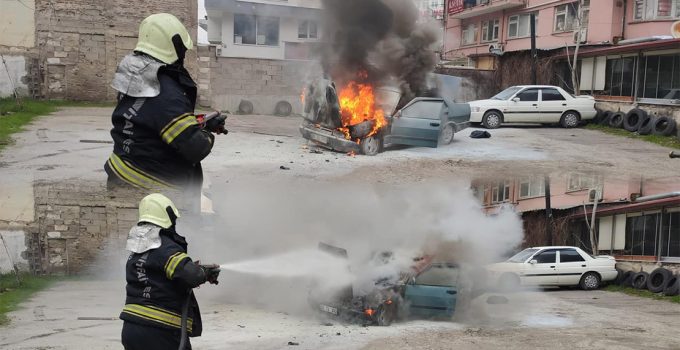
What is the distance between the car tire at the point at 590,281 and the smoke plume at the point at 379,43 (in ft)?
22.0

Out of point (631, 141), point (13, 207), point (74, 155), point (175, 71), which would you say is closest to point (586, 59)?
point (631, 141)

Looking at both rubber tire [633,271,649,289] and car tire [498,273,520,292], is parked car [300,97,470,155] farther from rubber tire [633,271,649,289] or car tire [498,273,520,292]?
rubber tire [633,271,649,289]

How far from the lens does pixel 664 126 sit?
1923 cm

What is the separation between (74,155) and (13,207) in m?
2.14

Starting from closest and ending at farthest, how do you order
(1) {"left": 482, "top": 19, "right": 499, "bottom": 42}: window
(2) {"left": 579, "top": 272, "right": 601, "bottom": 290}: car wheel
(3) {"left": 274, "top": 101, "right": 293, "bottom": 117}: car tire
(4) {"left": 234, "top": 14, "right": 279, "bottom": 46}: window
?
1. (2) {"left": 579, "top": 272, "right": 601, "bottom": 290}: car wheel
2. (3) {"left": 274, "top": 101, "right": 293, "bottom": 117}: car tire
3. (4) {"left": 234, "top": 14, "right": 279, "bottom": 46}: window
4. (1) {"left": 482, "top": 19, "right": 499, "bottom": 42}: window

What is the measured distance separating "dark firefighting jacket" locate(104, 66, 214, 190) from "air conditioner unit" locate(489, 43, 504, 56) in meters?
27.0

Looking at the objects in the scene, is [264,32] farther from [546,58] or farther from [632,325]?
[632,325]

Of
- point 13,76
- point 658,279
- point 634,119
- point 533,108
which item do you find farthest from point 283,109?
point 658,279

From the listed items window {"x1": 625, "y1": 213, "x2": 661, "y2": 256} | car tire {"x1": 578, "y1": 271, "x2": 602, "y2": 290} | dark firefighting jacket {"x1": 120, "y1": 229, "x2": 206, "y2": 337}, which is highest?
dark firefighting jacket {"x1": 120, "y1": 229, "x2": 206, "y2": 337}

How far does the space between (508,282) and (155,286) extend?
13.6 meters

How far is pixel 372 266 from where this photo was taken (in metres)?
11.5

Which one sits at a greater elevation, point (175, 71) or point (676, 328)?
point (175, 71)

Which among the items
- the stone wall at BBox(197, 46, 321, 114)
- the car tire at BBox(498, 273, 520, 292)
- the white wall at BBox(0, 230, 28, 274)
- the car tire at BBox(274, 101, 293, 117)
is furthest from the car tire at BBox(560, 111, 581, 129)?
the white wall at BBox(0, 230, 28, 274)

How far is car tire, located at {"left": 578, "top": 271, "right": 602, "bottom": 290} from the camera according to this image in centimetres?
1875
